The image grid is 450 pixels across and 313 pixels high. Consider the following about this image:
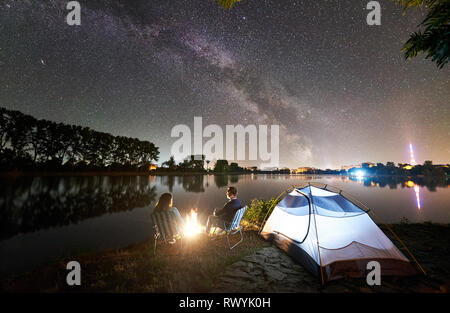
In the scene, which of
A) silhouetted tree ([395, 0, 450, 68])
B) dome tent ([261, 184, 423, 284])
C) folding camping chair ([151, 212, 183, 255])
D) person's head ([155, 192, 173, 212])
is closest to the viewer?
silhouetted tree ([395, 0, 450, 68])

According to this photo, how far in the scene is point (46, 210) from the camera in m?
14.0

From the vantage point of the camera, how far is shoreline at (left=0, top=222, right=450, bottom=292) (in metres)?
3.74

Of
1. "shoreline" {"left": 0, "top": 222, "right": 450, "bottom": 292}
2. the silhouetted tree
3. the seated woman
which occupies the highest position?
the silhouetted tree

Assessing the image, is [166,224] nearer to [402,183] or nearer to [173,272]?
[173,272]

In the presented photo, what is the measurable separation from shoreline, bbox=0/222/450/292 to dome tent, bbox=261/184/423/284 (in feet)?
0.99

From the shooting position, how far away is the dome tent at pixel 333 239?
167 inches

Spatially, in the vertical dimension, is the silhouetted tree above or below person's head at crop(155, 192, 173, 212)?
above

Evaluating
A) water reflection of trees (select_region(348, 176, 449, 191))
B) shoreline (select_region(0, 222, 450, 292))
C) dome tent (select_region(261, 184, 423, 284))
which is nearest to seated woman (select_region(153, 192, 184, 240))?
shoreline (select_region(0, 222, 450, 292))

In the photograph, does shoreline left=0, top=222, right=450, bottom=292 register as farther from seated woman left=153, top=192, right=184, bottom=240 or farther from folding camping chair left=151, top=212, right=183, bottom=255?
seated woman left=153, top=192, right=184, bottom=240

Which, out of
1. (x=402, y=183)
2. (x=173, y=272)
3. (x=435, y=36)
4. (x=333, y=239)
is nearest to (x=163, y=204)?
(x=173, y=272)

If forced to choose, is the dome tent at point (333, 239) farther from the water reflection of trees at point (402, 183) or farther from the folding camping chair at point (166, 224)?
the water reflection of trees at point (402, 183)
